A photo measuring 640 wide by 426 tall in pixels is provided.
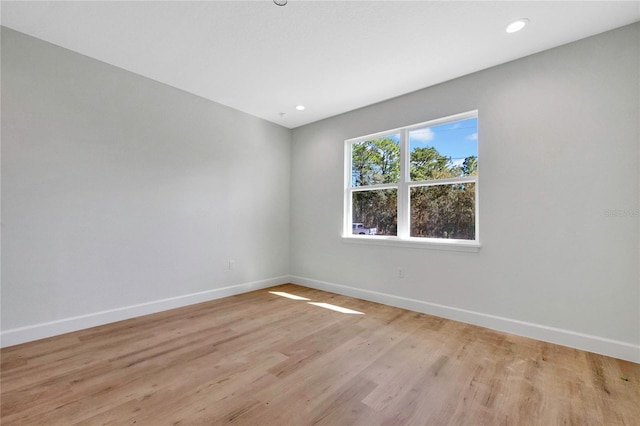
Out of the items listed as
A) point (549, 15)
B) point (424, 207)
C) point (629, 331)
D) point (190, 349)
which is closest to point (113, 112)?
point (190, 349)

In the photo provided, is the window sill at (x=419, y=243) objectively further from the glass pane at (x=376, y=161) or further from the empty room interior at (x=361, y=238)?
the glass pane at (x=376, y=161)

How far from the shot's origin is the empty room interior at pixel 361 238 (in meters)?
1.84

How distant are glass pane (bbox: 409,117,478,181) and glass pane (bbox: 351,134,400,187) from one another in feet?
0.74

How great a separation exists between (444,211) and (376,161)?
46.8 inches

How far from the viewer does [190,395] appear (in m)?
1.73

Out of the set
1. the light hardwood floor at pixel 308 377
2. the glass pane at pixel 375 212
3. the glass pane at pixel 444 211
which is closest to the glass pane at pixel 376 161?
the glass pane at pixel 375 212

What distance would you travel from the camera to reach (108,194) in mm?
2932

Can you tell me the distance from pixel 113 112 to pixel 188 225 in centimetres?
145

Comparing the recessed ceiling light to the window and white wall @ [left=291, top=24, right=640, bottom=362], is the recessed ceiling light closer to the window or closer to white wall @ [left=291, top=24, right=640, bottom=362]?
white wall @ [left=291, top=24, right=640, bottom=362]

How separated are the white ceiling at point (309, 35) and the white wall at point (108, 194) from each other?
0.36 metres

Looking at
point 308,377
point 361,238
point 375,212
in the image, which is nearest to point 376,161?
point 375,212

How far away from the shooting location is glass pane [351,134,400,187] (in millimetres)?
3764

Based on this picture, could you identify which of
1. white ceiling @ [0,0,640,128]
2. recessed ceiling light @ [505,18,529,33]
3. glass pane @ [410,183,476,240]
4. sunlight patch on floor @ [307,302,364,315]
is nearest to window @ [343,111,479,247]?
glass pane @ [410,183,476,240]

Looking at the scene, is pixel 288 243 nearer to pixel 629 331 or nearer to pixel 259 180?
pixel 259 180
